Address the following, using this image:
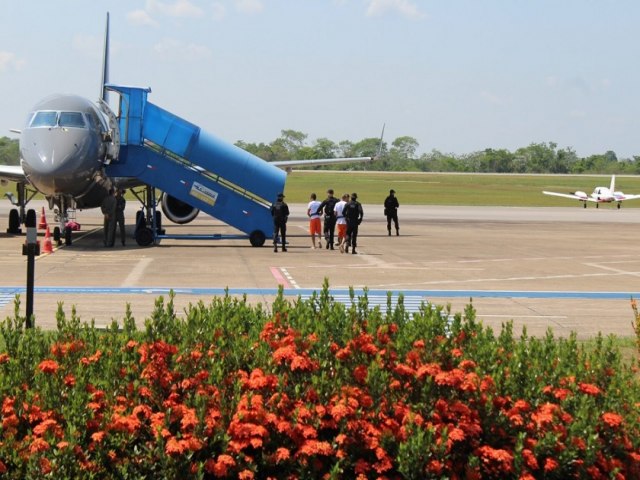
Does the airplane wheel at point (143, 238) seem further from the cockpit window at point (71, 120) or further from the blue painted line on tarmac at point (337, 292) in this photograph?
the blue painted line on tarmac at point (337, 292)

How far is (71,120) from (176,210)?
28.1 ft

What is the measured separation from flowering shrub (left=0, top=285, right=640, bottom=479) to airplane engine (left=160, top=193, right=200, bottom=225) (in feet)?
97.2

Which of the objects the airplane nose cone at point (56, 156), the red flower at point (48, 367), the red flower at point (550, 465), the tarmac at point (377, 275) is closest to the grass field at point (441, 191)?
the tarmac at point (377, 275)

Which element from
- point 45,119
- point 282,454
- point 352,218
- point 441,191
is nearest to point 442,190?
point 441,191

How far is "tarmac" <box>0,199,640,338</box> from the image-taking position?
680 inches

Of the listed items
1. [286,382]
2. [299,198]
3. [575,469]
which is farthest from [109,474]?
[299,198]

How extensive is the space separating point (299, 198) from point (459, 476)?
78.1 m

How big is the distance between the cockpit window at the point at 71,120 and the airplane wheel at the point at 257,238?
6588 mm

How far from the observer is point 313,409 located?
727 cm

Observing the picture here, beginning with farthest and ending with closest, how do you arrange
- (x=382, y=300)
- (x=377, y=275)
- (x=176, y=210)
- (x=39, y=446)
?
1. (x=176, y=210)
2. (x=377, y=275)
3. (x=382, y=300)
4. (x=39, y=446)

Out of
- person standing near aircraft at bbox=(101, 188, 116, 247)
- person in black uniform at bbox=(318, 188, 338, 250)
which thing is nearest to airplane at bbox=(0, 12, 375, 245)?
person standing near aircraft at bbox=(101, 188, 116, 247)

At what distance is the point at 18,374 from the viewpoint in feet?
26.3

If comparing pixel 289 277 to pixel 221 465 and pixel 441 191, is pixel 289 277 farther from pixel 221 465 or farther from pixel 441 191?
pixel 441 191

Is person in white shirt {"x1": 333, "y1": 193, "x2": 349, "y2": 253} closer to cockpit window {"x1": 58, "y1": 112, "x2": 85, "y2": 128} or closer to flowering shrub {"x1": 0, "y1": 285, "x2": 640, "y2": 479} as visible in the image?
cockpit window {"x1": 58, "y1": 112, "x2": 85, "y2": 128}
